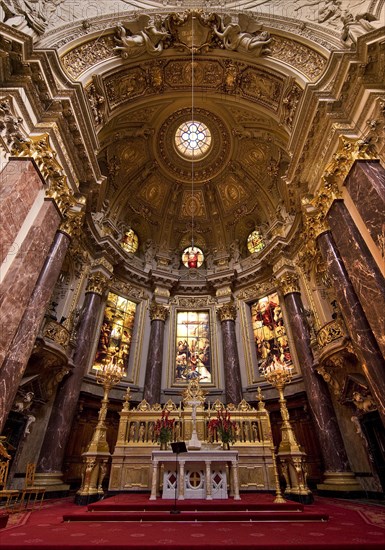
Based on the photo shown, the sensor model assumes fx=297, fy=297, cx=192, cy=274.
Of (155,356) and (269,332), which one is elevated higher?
(269,332)

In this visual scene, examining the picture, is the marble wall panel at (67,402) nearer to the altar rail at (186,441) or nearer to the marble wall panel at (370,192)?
the altar rail at (186,441)

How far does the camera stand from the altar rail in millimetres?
7734

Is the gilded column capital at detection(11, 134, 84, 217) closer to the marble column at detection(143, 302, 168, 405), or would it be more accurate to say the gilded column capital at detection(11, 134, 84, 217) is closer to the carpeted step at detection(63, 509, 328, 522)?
the carpeted step at detection(63, 509, 328, 522)

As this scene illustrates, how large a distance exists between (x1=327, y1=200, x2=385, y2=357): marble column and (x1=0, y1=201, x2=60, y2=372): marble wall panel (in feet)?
26.5

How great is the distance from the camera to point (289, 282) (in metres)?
13.2

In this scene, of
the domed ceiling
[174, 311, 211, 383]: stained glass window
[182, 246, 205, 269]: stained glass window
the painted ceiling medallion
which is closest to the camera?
the domed ceiling

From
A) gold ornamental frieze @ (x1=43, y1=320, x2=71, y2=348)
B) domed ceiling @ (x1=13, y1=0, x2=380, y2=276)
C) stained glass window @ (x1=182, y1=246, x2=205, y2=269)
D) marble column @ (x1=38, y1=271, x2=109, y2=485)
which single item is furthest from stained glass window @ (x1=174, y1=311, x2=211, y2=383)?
gold ornamental frieze @ (x1=43, y1=320, x2=71, y2=348)

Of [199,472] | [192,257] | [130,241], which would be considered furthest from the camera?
[192,257]

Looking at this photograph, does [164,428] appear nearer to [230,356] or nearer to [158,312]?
[230,356]

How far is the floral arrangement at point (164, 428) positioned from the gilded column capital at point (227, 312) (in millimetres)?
7684

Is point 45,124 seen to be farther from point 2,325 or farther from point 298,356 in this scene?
point 298,356

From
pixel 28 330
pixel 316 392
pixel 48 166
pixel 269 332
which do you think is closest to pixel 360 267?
pixel 316 392

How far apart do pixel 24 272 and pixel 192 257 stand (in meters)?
12.4

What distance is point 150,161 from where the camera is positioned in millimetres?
17625
